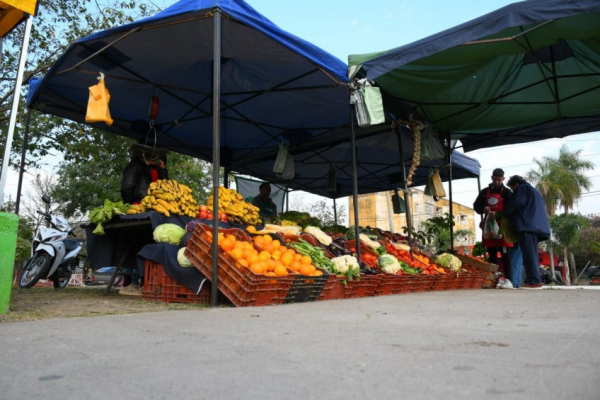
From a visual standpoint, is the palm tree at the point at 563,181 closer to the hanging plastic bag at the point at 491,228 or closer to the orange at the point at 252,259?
the hanging plastic bag at the point at 491,228

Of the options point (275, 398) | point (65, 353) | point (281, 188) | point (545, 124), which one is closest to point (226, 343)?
point (65, 353)

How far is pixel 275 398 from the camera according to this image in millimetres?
1438

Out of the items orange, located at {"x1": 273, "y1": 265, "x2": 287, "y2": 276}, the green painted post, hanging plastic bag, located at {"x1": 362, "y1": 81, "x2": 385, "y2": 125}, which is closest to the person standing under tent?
hanging plastic bag, located at {"x1": 362, "y1": 81, "x2": 385, "y2": 125}

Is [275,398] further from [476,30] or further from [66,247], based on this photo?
[66,247]

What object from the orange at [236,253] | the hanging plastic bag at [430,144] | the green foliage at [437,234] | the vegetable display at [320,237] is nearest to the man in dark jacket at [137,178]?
the vegetable display at [320,237]

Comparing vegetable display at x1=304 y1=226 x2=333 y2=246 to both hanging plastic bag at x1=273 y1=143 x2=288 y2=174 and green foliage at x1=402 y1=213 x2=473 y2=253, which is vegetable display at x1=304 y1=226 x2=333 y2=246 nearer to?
hanging plastic bag at x1=273 y1=143 x2=288 y2=174

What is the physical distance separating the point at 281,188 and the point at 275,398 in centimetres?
1218

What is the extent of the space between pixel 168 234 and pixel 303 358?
3.57 meters

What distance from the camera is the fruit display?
5.79m

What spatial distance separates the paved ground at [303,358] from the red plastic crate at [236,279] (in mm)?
979

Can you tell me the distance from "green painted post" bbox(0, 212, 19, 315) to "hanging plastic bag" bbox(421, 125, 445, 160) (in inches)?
293

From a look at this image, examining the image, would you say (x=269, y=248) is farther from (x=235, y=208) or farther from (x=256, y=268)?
(x=235, y=208)

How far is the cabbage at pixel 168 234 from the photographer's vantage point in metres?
5.14

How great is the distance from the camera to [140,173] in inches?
286
